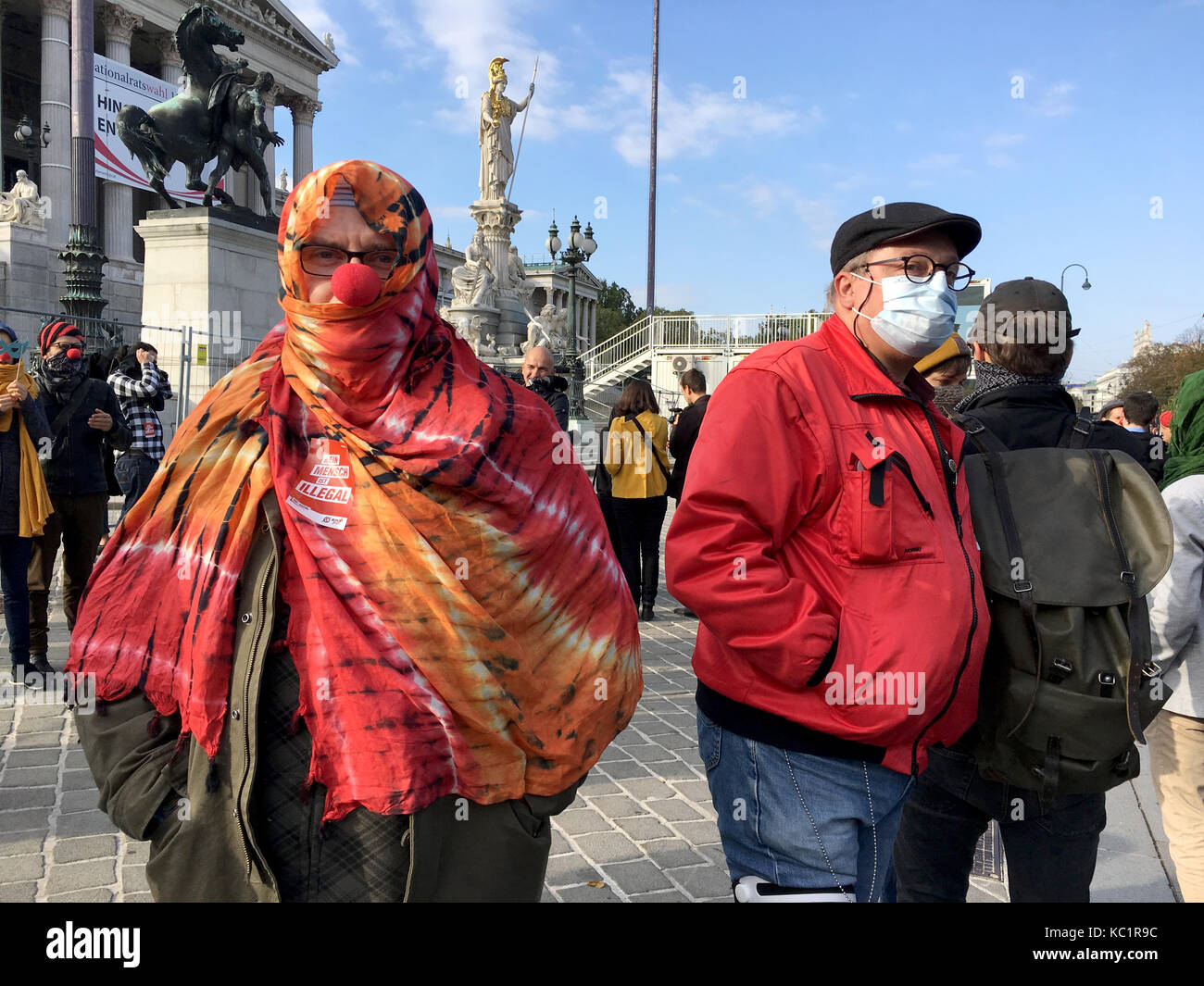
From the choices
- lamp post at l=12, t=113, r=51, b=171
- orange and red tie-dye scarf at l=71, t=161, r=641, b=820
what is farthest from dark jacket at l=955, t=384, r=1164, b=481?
lamp post at l=12, t=113, r=51, b=171

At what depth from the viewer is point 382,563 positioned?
2002 millimetres

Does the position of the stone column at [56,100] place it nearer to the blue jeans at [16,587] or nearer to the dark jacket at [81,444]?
the dark jacket at [81,444]

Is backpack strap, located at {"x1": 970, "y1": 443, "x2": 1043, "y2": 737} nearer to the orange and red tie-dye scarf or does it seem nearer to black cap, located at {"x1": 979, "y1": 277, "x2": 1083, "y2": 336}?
black cap, located at {"x1": 979, "y1": 277, "x2": 1083, "y2": 336}

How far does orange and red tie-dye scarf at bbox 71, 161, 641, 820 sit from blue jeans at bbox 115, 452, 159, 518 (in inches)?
265

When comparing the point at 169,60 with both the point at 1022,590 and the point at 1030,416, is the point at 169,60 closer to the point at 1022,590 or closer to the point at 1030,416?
the point at 1030,416

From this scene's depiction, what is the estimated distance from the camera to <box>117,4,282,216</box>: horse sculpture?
603 inches

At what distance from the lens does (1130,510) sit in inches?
95.7

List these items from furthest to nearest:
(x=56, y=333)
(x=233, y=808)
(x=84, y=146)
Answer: (x=84, y=146)
(x=56, y=333)
(x=233, y=808)

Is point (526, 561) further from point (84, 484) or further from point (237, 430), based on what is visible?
point (84, 484)

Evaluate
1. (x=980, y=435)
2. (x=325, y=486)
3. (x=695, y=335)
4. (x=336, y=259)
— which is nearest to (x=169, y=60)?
(x=695, y=335)

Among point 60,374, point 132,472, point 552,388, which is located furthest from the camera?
point 132,472

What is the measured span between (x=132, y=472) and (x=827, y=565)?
768 centimetres

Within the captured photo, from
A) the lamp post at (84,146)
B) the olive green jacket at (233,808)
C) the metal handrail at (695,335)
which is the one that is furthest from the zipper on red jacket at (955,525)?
the metal handrail at (695,335)

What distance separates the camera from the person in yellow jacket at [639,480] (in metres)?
8.55
